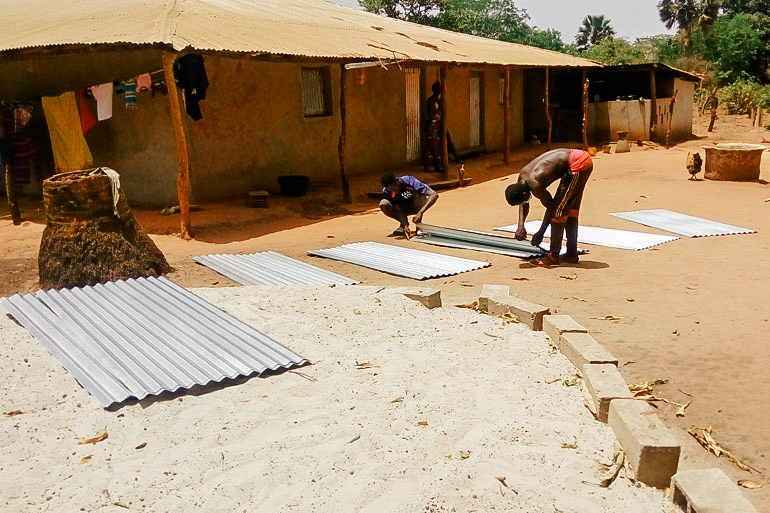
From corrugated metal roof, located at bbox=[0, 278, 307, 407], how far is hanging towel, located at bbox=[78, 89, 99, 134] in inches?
234

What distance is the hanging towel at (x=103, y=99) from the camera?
961 centimetres

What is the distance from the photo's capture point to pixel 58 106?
9.80 m

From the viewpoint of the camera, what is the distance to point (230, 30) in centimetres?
993

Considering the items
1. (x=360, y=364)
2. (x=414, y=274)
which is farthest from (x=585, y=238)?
(x=360, y=364)

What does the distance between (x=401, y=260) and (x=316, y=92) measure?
6.52 meters

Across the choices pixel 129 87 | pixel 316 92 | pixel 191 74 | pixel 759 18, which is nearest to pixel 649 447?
pixel 191 74

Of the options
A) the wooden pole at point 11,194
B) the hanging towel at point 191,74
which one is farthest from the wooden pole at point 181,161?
the wooden pole at point 11,194

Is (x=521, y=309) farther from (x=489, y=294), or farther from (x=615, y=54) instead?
(x=615, y=54)

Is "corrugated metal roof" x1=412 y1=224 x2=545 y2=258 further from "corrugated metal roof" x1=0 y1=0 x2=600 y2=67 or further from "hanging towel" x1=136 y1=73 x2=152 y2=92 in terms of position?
"hanging towel" x1=136 y1=73 x2=152 y2=92

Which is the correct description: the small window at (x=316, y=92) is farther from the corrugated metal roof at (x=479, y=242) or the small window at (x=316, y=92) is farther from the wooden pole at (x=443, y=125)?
the corrugated metal roof at (x=479, y=242)

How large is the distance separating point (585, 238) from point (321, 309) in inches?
172

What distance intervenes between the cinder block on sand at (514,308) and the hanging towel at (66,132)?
757 cm

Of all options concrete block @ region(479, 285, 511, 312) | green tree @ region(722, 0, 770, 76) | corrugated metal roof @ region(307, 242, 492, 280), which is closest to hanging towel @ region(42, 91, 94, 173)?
corrugated metal roof @ region(307, 242, 492, 280)

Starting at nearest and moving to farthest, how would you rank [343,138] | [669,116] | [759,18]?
[343,138], [669,116], [759,18]
